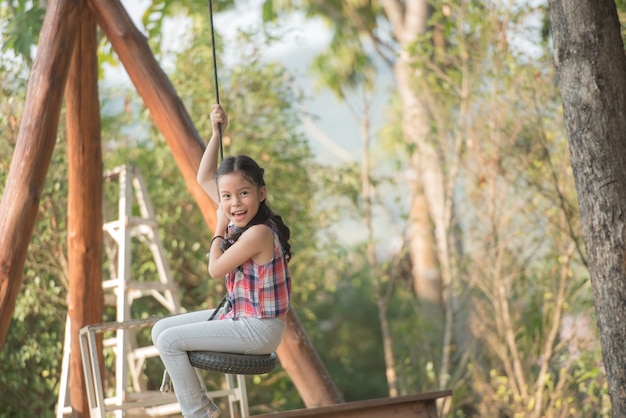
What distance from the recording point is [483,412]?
707 cm

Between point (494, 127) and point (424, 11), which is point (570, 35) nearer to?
point (494, 127)

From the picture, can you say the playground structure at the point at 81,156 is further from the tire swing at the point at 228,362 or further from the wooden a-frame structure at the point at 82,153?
the tire swing at the point at 228,362

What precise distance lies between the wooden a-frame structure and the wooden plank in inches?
31.4

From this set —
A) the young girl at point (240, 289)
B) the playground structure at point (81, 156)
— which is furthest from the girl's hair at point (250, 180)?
the playground structure at point (81, 156)

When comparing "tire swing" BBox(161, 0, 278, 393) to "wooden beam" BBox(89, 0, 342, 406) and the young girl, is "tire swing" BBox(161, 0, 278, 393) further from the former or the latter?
"wooden beam" BBox(89, 0, 342, 406)

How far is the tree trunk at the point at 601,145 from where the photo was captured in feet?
11.2

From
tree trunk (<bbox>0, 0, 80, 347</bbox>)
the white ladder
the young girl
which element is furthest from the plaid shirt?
tree trunk (<bbox>0, 0, 80, 347</bbox>)

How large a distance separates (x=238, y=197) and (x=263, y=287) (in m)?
0.32

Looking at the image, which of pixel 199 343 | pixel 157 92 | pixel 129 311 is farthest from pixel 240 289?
pixel 129 311

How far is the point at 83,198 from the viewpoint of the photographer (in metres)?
4.60

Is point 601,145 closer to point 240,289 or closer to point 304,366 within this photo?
point 240,289

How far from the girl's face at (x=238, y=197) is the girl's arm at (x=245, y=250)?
2.3 inches

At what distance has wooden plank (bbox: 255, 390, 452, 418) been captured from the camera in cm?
344

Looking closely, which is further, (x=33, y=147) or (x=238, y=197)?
(x=33, y=147)
